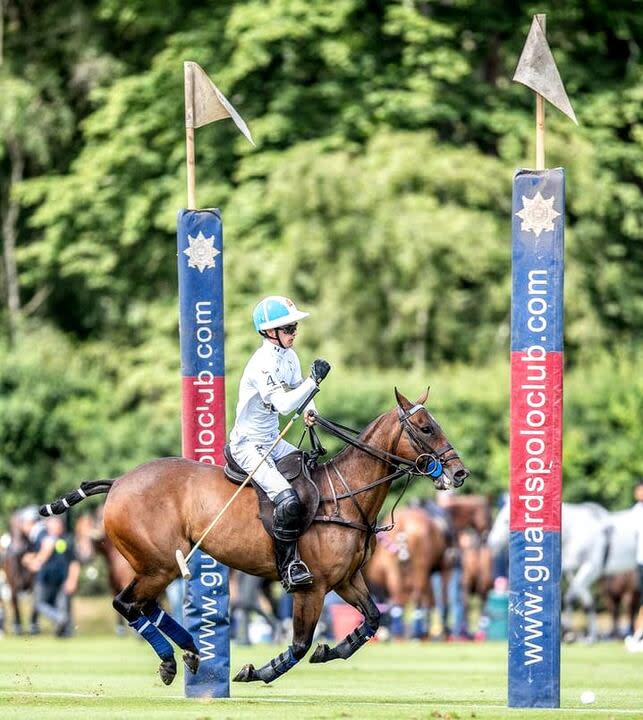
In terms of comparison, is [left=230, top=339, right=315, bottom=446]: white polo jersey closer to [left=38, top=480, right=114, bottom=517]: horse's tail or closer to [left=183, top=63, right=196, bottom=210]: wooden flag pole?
[left=38, top=480, right=114, bottom=517]: horse's tail

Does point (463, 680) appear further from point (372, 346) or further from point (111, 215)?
point (111, 215)

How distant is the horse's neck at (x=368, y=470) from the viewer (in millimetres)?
13469

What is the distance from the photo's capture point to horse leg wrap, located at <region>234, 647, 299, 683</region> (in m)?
13.2

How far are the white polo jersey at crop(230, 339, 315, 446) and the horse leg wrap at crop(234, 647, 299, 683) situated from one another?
1.59m

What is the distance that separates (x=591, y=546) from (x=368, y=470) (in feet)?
42.5

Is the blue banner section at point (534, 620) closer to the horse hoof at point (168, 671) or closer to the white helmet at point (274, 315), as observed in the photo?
the white helmet at point (274, 315)

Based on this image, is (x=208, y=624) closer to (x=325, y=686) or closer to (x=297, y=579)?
(x=297, y=579)

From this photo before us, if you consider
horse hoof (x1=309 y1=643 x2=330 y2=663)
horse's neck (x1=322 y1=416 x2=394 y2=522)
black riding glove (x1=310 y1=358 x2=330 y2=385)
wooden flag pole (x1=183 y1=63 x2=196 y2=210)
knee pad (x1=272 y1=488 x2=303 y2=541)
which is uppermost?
wooden flag pole (x1=183 y1=63 x2=196 y2=210)

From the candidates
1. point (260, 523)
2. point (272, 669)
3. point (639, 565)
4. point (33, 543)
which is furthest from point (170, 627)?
point (33, 543)

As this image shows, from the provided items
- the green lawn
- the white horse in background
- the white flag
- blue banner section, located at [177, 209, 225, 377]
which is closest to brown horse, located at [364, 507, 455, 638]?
the white horse in background

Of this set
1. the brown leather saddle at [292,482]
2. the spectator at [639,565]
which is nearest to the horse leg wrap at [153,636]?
the brown leather saddle at [292,482]

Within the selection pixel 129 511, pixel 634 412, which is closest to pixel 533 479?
pixel 129 511

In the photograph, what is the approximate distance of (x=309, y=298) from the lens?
33.5m

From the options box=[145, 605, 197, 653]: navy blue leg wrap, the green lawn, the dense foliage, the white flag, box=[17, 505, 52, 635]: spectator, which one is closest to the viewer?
the green lawn
